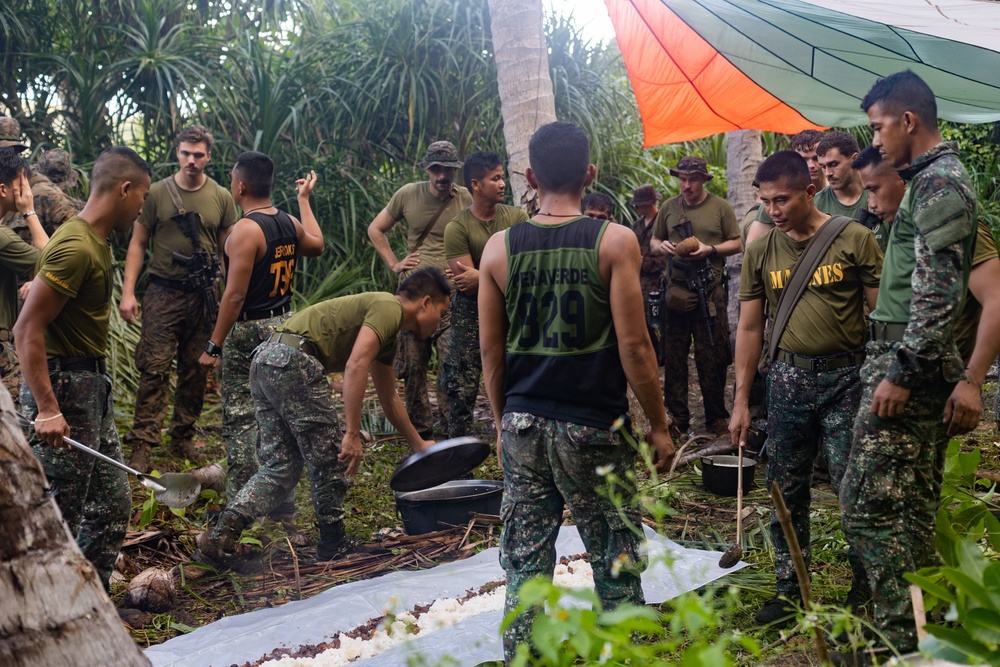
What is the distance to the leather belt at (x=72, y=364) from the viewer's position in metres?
3.94

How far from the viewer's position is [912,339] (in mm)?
2840

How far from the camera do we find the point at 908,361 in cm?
284

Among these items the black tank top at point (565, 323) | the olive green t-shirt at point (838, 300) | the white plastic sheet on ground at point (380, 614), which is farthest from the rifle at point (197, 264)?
the olive green t-shirt at point (838, 300)

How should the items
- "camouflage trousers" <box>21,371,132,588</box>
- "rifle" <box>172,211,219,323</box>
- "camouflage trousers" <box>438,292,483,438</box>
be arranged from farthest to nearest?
1. "camouflage trousers" <box>438,292,483,438</box>
2. "rifle" <box>172,211,219,323</box>
3. "camouflage trousers" <box>21,371,132,588</box>

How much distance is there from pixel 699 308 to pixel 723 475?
1794mm

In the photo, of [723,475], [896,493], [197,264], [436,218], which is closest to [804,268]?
[896,493]

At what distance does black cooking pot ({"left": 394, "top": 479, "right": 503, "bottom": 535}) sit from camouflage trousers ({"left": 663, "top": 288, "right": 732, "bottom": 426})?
2.23 meters

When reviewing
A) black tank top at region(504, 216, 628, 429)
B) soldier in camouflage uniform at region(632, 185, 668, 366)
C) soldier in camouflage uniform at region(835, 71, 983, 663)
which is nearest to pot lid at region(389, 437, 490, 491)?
black tank top at region(504, 216, 628, 429)

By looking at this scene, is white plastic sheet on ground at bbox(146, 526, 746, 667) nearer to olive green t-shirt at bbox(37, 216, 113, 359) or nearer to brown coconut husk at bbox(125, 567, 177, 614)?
brown coconut husk at bbox(125, 567, 177, 614)

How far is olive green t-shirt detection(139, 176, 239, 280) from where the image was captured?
20.7 ft

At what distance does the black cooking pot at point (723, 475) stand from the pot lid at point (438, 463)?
1538mm

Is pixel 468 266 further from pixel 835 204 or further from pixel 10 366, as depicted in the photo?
pixel 10 366

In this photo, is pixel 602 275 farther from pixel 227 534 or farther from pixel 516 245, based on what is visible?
pixel 227 534

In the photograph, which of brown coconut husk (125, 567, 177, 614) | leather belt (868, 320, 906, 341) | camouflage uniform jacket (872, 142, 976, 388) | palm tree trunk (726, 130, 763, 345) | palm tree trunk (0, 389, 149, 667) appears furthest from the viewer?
palm tree trunk (726, 130, 763, 345)
